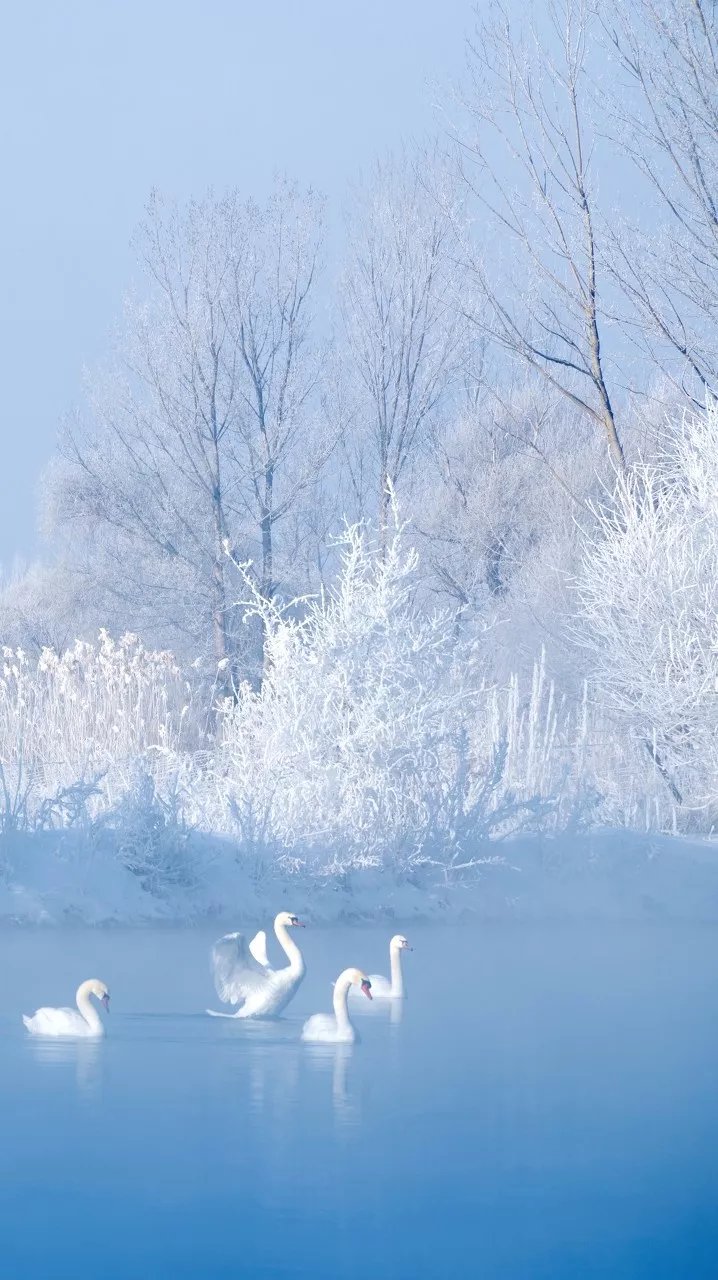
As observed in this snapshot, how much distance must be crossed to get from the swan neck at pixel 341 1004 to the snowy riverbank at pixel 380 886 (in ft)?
9.07

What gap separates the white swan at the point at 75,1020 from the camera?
6.07 metres

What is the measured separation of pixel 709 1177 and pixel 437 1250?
3.46 ft

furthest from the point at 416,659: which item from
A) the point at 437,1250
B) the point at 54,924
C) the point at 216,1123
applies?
the point at 437,1250

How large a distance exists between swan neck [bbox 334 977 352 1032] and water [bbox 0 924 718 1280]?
0.12 metres

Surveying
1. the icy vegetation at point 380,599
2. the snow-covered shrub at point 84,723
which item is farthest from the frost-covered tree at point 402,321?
the snow-covered shrub at point 84,723

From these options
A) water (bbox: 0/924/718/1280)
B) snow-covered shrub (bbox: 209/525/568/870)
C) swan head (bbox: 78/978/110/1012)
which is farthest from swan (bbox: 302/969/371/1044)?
snow-covered shrub (bbox: 209/525/568/870)

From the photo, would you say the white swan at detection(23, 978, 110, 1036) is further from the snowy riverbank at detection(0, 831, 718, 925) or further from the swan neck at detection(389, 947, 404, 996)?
the snowy riverbank at detection(0, 831, 718, 925)

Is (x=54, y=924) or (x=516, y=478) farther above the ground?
(x=516, y=478)

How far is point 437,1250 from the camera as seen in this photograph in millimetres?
3932

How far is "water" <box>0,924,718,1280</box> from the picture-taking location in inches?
155

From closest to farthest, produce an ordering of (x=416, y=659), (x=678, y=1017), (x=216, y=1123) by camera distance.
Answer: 1. (x=216, y=1123)
2. (x=678, y=1017)
3. (x=416, y=659)

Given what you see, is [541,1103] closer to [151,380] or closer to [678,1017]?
[678,1017]

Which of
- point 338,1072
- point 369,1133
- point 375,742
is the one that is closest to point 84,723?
point 375,742

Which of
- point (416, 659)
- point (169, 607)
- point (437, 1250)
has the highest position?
point (169, 607)
